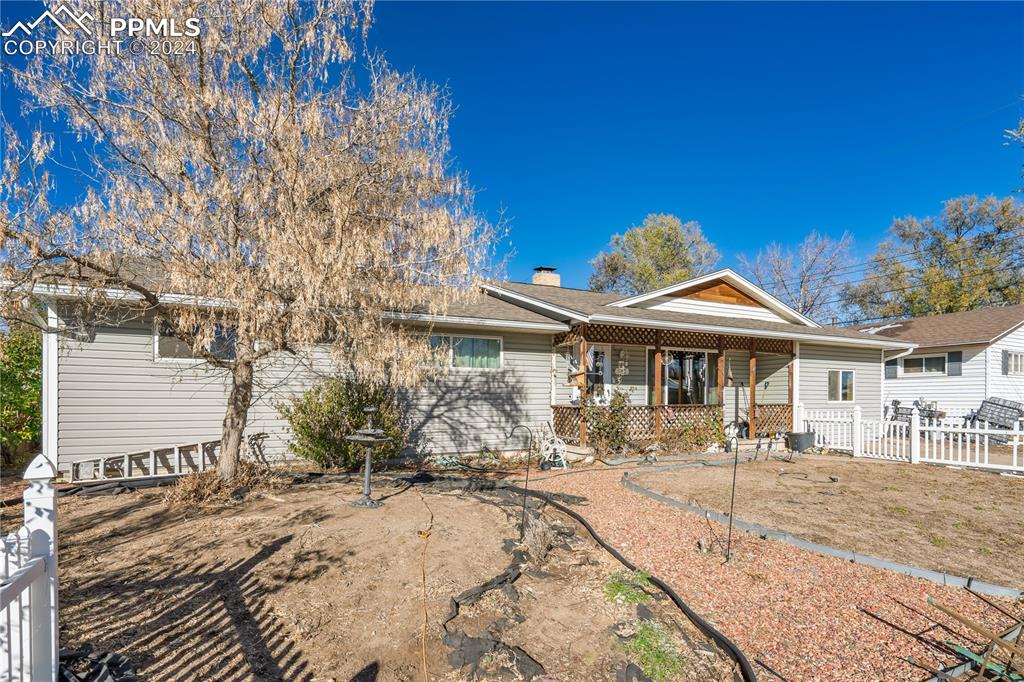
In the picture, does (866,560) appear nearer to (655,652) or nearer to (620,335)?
(655,652)

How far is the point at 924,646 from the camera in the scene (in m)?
3.56

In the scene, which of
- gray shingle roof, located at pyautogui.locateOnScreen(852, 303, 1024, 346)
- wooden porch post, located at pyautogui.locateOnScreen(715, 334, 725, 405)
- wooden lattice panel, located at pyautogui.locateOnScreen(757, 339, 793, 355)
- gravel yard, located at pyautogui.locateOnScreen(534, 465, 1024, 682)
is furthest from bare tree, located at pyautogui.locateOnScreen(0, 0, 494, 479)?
gray shingle roof, located at pyautogui.locateOnScreen(852, 303, 1024, 346)

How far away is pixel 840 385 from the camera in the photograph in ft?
51.5

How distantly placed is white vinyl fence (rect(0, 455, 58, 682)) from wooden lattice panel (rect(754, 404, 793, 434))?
1369cm

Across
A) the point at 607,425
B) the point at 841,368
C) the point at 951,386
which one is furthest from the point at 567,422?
the point at 951,386

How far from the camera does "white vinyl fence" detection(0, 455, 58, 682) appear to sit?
88.4 inches

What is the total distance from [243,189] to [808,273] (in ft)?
110

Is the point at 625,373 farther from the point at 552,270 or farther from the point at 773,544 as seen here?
the point at 773,544

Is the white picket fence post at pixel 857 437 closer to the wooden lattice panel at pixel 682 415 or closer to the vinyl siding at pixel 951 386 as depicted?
the wooden lattice panel at pixel 682 415

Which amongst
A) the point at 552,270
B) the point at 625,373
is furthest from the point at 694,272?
the point at 625,373

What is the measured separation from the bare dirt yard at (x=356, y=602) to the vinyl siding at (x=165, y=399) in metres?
2.90

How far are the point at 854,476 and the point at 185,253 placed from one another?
35.6 ft

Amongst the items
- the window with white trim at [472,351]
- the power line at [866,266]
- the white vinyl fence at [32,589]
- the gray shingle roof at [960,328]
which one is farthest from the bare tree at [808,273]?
the white vinyl fence at [32,589]

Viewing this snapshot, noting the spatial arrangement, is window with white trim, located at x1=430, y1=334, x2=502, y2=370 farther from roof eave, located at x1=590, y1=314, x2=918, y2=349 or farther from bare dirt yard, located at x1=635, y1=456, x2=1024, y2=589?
bare dirt yard, located at x1=635, y1=456, x2=1024, y2=589
